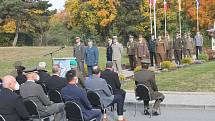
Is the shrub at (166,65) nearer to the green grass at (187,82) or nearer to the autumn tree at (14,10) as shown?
the green grass at (187,82)

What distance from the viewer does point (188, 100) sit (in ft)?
49.6

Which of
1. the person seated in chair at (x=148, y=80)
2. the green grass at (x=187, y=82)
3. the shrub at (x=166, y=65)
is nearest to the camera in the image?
the person seated in chair at (x=148, y=80)

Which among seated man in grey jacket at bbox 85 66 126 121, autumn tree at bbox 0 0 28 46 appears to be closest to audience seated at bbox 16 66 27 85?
seated man in grey jacket at bbox 85 66 126 121

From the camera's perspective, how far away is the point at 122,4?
73.0 metres

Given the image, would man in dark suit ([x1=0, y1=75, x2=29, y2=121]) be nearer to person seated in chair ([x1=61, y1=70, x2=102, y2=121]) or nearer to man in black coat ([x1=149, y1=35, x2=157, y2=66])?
person seated in chair ([x1=61, y1=70, x2=102, y2=121])

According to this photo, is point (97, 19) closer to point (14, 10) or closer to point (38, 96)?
point (14, 10)

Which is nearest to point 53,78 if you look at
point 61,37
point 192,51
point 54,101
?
point 54,101

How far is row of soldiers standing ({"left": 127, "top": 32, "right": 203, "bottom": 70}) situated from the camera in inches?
961

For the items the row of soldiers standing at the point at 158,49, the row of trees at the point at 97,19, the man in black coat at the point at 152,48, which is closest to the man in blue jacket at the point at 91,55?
the row of soldiers standing at the point at 158,49

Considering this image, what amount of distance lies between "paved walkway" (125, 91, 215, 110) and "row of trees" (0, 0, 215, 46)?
152ft

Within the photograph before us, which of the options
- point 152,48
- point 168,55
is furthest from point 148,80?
point 168,55

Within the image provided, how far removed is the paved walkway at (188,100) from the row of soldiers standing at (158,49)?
7.23m

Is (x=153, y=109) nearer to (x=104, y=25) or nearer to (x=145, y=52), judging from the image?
(x=145, y=52)

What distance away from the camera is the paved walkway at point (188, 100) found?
14216 millimetres
